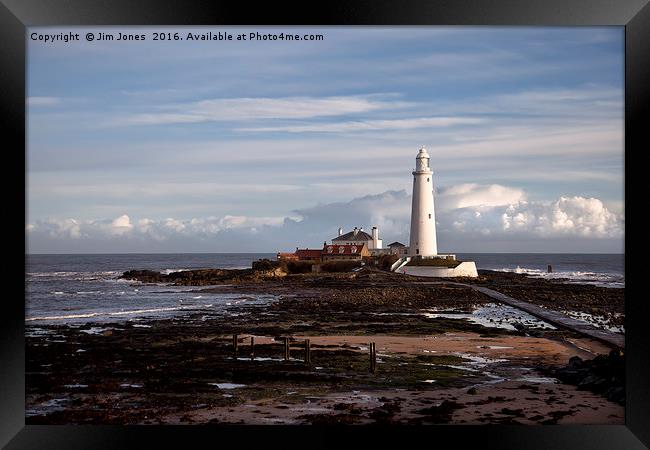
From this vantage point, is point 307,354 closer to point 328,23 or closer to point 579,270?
point 328,23

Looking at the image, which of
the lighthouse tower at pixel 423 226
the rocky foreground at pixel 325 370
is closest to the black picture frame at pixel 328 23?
the rocky foreground at pixel 325 370

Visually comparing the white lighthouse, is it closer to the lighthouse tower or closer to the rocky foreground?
the lighthouse tower

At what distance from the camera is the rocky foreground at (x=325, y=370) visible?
8.34 m

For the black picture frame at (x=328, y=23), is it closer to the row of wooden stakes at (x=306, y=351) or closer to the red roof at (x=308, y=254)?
the row of wooden stakes at (x=306, y=351)

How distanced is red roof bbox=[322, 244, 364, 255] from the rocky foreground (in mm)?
7914

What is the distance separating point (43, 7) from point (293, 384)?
223 inches

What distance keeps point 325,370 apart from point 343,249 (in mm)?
15224

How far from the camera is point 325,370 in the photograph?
1036 cm

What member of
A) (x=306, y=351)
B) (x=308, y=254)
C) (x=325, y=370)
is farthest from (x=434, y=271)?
(x=325, y=370)

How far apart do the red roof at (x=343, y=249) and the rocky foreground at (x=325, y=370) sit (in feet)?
26.0

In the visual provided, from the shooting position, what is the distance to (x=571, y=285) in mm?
24547

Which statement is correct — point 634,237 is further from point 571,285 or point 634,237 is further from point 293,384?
point 571,285

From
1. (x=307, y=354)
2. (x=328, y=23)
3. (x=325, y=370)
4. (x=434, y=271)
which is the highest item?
(x=328, y=23)

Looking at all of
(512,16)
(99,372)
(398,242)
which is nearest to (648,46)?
(512,16)
